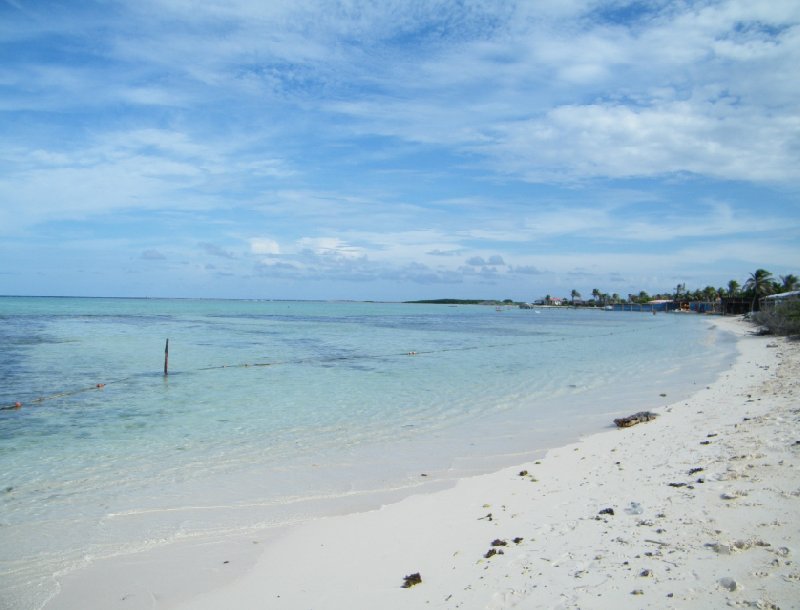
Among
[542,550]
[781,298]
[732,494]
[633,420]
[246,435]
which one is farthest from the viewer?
[781,298]

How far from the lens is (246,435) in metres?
12.3

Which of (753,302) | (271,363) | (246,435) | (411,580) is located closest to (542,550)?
(411,580)

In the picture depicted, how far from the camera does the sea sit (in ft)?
23.6

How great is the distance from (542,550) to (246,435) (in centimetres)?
873

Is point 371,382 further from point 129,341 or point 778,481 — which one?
point 129,341

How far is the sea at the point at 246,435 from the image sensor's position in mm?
7207

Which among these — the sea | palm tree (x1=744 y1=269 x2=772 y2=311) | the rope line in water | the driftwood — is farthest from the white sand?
palm tree (x1=744 y1=269 x2=772 y2=311)

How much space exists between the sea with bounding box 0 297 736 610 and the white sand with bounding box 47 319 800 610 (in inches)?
31.1

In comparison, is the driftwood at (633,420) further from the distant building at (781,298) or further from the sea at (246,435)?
the distant building at (781,298)

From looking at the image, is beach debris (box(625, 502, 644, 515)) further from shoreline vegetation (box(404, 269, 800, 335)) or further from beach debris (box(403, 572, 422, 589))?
shoreline vegetation (box(404, 269, 800, 335))

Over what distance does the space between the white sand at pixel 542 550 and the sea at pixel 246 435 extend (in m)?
0.79

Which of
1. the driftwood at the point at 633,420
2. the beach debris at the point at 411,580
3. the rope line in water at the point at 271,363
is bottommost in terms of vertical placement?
the rope line in water at the point at 271,363

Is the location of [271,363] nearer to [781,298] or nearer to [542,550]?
[542,550]

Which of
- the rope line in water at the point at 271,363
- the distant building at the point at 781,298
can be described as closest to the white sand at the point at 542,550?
the rope line in water at the point at 271,363
